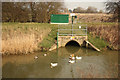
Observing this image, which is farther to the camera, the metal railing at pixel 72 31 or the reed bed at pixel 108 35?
the metal railing at pixel 72 31

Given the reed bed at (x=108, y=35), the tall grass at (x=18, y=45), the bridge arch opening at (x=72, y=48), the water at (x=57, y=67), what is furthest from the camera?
the reed bed at (x=108, y=35)

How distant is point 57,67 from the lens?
766 cm

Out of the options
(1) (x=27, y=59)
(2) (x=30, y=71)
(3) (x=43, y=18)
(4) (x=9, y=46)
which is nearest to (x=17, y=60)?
(1) (x=27, y=59)

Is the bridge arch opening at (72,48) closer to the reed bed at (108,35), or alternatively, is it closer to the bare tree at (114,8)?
the reed bed at (108,35)

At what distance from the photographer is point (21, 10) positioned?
24.8m

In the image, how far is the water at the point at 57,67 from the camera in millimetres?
6742

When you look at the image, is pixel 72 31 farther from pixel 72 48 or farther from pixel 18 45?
pixel 18 45

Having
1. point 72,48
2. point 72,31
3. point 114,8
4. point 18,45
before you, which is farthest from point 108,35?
point 114,8

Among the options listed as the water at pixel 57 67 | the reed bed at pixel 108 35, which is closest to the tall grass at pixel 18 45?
the water at pixel 57 67

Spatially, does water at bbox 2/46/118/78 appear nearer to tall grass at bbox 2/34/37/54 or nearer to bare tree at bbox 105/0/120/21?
tall grass at bbox 2/34/37/54

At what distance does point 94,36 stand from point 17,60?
8384 mm

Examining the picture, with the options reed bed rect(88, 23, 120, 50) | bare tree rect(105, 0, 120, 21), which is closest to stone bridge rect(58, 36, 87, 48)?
reed bed rect(88, 23, 120, 50)

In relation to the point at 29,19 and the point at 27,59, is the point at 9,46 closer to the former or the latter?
the point at 27,59

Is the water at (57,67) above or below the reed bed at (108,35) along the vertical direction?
below
